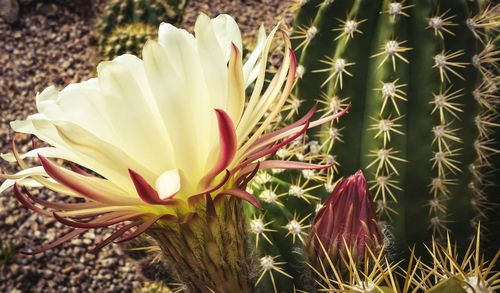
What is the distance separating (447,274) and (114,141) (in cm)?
35

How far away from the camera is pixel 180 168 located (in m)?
0.64

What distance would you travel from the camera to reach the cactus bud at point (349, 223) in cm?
78

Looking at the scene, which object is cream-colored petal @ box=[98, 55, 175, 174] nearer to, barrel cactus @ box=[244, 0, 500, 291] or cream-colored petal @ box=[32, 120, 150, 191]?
cream-colored petal @ box=[32, 120, 150, 191]

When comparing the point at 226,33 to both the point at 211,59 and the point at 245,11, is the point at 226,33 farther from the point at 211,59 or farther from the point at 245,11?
the point at 245,11

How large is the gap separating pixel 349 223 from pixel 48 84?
220 cm

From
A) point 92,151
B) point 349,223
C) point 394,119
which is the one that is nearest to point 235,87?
point 92,151

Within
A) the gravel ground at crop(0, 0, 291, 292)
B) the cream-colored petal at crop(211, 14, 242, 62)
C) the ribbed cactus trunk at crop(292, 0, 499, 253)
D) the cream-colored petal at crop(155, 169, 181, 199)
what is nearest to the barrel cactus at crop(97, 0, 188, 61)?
the gravel ground at crop(0, 0, 291, 292)

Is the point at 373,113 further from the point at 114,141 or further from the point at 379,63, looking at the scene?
the point at 114,141

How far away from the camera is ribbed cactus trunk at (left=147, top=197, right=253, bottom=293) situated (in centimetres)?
68

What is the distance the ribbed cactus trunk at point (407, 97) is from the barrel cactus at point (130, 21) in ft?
3.90

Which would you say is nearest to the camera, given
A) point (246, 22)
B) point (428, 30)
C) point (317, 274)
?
point (317, 274)

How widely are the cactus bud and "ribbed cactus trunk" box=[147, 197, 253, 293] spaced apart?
0.35 feet

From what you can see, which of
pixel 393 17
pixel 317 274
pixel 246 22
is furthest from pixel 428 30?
pixel 246 22

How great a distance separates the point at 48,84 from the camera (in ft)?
8.92
